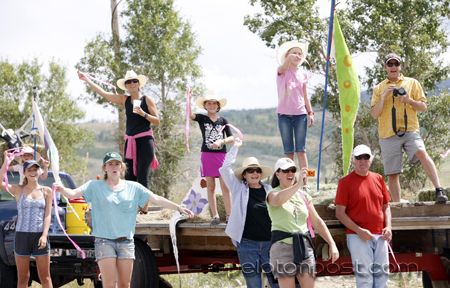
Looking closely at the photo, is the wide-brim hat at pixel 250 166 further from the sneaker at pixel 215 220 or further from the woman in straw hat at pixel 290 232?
the sneaker at pixel 215 220

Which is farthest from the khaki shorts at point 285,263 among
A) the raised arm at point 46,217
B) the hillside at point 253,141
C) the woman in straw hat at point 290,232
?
the hillside at point 253,141

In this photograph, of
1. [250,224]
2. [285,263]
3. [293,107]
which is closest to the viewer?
[285,263]

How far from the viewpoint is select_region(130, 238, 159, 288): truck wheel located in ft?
17.3

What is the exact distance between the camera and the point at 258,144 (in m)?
138

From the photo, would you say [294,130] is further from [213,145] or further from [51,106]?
[51,106]

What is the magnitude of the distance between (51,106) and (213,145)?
2470 cm

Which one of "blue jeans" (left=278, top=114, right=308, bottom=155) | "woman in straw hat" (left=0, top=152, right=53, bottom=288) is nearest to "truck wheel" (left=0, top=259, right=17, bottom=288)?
"woman in straw hat" (left=0, top=152, right=53, bottom=288)

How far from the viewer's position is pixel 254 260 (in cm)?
438

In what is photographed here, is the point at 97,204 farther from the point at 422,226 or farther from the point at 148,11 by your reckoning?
the point at 148,11

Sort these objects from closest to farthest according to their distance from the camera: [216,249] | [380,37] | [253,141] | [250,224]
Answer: [250,224], [216,249], [380,37], [253,141]

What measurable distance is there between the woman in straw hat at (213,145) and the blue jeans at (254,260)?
74 centimetres

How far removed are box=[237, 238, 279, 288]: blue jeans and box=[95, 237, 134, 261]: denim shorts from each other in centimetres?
96

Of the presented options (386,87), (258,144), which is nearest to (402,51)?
(386,87)

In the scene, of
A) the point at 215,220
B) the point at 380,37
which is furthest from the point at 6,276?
the point at 380,37
